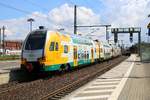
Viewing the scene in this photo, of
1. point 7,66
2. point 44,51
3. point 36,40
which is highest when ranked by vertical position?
point 36,40

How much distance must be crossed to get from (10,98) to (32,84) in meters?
5.58

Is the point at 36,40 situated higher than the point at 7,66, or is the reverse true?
the point at 36,40

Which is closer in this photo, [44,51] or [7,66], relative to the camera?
[44,51]

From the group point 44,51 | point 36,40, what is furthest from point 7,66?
point 44,51

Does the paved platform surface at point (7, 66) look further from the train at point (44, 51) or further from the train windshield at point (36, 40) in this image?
the train windshield at point (36, 40)

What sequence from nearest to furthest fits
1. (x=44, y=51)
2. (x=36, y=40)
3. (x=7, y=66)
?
(x=44, y=51) < (x=36, y=40) < (x=7, y=66)

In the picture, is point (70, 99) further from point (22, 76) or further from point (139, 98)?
point (22, 76)

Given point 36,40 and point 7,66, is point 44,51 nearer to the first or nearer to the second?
point 36,40

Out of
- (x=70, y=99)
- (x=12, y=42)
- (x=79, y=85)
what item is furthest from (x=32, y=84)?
(x=12, y=42)

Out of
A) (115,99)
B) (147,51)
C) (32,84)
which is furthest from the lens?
(147,51)

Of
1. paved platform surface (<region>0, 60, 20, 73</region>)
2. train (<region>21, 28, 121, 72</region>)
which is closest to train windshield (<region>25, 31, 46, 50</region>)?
train (<region>21, 28, 121, 72</region>)

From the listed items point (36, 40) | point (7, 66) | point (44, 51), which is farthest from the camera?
point (7, 66)

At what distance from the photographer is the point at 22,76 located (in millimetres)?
26328

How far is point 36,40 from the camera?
24.8 metres
